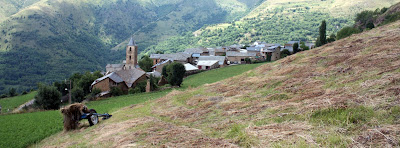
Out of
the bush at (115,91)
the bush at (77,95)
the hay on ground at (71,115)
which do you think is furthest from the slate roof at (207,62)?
the hay on ground at (71,115)

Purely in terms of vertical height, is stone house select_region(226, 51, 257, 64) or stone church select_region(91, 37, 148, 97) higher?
stone house select_region(226, 51, 257, 64)

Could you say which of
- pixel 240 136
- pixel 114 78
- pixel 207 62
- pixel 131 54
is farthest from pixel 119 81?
pixel 240 136

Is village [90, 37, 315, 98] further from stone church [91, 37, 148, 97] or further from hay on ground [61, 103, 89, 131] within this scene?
hay on ground [61, 103, 89, 131]

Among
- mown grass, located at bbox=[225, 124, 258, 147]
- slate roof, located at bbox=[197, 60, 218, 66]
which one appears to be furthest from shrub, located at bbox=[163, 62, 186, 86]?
mown grass, located at bbox=[225, 124, 258, 147]

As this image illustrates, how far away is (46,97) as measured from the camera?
35.0 metres

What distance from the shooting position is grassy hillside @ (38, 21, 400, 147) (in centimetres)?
625

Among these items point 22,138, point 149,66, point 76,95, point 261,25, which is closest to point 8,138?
point 22,138

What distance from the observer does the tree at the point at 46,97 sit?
3472 cm

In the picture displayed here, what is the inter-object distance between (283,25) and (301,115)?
154 m

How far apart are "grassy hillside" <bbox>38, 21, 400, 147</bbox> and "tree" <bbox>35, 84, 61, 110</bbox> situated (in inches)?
1114

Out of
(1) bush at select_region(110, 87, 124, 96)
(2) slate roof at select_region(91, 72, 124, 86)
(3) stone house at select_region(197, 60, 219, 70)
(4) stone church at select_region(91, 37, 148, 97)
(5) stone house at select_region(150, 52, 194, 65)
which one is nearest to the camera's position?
(1) bush at select_region(110, 87, 124, 96)

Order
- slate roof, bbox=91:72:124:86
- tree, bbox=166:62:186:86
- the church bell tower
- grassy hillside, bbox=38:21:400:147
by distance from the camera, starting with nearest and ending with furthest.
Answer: grassy hillside, bbox=38:21:400:147
tree, bbox=166:62:186:86
slate roof, bbox=91:72:124:86
the church bell tower

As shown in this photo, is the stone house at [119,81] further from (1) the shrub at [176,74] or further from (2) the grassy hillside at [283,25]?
(2) the grassy hillside at [283,25]

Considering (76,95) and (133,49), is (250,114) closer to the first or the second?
(76,95)
